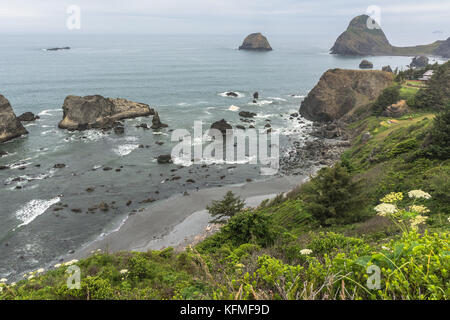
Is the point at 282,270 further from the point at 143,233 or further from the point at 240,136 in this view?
the point at 240,136

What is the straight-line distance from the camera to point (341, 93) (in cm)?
7675

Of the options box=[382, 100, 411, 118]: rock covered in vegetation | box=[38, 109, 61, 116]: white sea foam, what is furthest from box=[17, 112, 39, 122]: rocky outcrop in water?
box=[382, 100, 411, 118]: rock covered in vegetation

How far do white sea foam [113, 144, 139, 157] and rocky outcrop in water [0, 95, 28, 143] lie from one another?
2287 cm

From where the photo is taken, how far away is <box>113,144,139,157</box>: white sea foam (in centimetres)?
5465

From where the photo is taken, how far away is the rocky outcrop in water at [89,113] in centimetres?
6556

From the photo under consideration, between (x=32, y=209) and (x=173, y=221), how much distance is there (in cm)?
1922

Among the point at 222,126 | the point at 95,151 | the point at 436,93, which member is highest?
the point at 436,93

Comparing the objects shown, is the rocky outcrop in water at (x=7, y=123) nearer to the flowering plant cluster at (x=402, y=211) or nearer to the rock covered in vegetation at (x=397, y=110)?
the flowering plant cluster at (x=402, y=211)

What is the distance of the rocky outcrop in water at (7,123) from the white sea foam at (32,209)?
28.6 meters

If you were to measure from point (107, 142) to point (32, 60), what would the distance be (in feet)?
436

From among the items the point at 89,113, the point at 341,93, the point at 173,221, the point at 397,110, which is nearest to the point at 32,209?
the point at 173,221

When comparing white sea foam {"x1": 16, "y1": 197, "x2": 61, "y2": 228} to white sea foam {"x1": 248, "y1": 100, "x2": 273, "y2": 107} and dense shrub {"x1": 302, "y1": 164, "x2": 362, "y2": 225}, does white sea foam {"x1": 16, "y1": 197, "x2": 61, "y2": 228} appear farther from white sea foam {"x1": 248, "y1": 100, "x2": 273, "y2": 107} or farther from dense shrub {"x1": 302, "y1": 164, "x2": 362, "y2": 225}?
white sea foam {"x1": 248, "y1": 100, "x2": 273, "y2": 107}

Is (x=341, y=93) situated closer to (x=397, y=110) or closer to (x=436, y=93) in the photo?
(x=397, y=110)

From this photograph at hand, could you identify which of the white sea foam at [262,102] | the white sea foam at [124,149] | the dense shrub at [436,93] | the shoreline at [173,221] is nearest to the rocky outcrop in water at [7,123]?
the white sea foam at [124,149]
